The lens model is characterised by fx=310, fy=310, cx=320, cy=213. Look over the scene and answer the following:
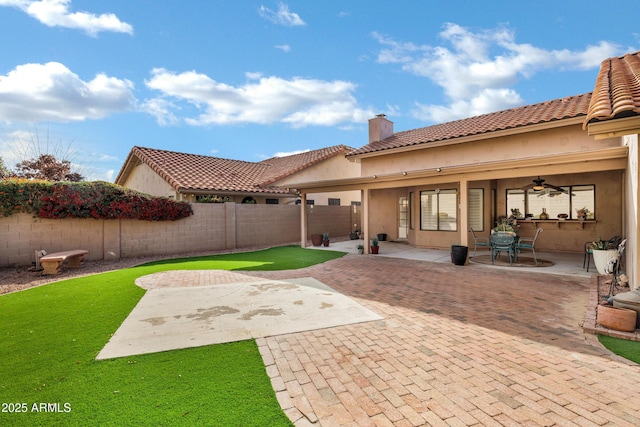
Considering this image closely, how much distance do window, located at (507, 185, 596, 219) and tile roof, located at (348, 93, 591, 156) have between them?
294 cm

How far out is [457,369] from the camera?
3.60 meters

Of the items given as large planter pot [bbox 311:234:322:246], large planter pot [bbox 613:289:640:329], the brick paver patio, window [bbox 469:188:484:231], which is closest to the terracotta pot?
large planter pot [bbox 613:289:640:329]

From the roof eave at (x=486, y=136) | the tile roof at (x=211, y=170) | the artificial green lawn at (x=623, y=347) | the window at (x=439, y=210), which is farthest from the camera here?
the tile roof at (x=211, y=170)

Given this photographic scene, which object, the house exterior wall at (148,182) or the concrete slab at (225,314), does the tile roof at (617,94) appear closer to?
the concrete slab at (225,314)

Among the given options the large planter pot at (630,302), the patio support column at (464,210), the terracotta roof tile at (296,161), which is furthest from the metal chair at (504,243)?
the terracotta roof tile at (296,161)

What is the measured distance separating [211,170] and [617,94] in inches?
741

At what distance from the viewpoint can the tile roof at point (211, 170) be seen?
16734 millimetres

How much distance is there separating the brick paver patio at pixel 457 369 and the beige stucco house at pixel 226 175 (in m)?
10.8

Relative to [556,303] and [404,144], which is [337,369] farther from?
[404,144]

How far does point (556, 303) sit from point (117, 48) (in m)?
18.8

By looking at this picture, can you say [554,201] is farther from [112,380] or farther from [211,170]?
[211,170]

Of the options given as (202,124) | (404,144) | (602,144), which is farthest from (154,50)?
(602,144)

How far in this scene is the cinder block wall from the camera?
9961mm

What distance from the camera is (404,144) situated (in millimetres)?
14961
